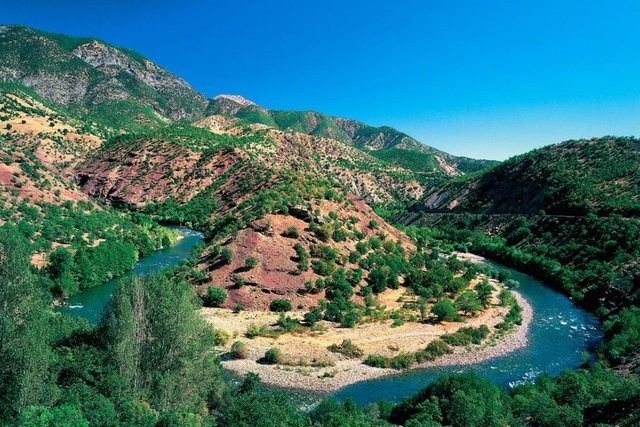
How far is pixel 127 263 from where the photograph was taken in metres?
71.6

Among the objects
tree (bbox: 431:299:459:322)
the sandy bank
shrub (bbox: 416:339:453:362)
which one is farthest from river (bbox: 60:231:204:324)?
tree (bbox: 431:299:459:322)

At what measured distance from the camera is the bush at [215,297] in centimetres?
5309

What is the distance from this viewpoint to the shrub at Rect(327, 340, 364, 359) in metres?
44.1

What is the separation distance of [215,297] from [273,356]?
1347cm

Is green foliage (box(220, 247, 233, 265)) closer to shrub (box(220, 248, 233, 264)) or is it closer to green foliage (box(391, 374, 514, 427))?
shrub (box(220, 248, 233, 264))

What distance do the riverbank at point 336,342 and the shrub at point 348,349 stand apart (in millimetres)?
467

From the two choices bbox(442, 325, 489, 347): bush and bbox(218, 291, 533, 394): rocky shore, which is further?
bbox(442, 325, 489, 347): bush

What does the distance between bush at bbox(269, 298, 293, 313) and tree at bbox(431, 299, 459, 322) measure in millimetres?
15234

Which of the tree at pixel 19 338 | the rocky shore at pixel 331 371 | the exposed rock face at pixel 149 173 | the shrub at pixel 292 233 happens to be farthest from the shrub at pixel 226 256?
the exposed rock face at pixel 149 173

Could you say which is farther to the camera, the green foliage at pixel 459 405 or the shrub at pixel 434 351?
the shrub at pixel 434 351

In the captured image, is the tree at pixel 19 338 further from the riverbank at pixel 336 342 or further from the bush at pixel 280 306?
the bush at pixel 280 306

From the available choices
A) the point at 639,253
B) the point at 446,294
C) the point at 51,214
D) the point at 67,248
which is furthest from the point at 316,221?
the point at 639,253

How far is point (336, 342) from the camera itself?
46.3 meters

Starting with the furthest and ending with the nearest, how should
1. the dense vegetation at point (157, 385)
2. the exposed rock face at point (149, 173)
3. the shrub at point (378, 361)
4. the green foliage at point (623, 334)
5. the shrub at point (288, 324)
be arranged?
the exposed rock face at point (149, 173), the shrub at point (288, 324), the shrub at point (378, 361), the green foliage at point (623, 334), the dense vegetation at point (157, 385)
